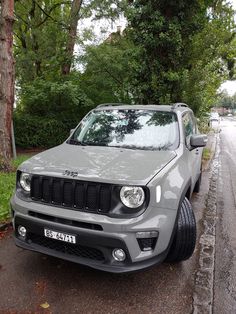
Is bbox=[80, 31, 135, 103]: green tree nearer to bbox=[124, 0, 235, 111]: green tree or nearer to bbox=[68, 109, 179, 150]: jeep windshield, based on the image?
bbox=[124, 0, 235, 111]: green tree

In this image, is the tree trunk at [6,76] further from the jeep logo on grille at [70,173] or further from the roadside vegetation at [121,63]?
the jeep logo on grille at [70,173]

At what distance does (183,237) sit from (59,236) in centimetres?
132

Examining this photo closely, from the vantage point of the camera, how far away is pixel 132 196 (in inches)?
106

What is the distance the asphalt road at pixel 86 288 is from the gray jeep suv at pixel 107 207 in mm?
322

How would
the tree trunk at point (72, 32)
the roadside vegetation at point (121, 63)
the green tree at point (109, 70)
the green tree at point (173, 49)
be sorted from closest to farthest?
1. the green tree at point (173, 49)
2. the roadside vegetation at point (121, 63)
3. the green tree at point (109, 70)
4. the tree trunk at point (72, 32)

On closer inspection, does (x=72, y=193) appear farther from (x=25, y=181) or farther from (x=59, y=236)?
(x=25, y=181)

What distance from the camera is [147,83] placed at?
35.7ft

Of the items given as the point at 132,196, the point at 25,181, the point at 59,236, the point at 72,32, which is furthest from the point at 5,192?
the point at 72,32

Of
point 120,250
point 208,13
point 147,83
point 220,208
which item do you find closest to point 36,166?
point 120,250

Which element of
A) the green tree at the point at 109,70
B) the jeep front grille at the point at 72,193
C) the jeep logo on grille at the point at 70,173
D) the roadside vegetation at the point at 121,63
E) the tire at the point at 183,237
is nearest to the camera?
the jeep front grille at the point at 72,193

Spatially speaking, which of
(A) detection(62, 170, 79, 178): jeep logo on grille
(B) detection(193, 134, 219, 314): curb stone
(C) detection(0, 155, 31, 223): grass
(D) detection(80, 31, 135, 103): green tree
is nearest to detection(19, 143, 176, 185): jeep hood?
Result: (A) detection(62, 170, 79, 178): jeep logo on grille

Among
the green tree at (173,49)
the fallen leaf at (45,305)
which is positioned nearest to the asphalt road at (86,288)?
the fallen leaf at (45,305)

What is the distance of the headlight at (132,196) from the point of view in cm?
269

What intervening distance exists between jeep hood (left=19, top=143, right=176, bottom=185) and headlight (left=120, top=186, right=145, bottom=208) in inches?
3.4
